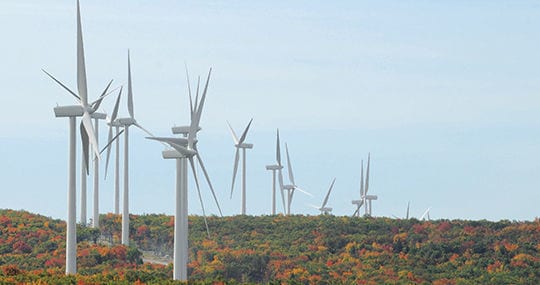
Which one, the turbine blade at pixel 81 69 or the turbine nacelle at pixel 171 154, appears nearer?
the turbine nacelle at pixel 171 154

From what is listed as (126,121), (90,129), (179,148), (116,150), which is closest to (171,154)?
(179,148)

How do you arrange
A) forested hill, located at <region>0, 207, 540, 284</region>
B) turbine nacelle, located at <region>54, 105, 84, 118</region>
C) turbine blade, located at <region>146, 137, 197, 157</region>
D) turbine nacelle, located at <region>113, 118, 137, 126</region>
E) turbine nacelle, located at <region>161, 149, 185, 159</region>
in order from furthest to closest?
turbine nacelle, located at <region>113, 118, 137, 126</region>, forested hill, located at <region>0, 207, 540, 284</region>, turbine nacelle, located at <region>54, 105, 84, 118</region>, turbine nacelle, located at <region>161, 149, 185, 159</region>, turbine blade, located at <region>146, 137, 197, 157</region>

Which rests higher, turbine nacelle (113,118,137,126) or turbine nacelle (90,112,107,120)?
turbine nacelle (90,112,107,120)

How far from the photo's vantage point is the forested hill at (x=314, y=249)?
8281 centimetres

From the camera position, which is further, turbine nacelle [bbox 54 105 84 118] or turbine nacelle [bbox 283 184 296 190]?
turbine nacelle [bbox 283 184 296 190]

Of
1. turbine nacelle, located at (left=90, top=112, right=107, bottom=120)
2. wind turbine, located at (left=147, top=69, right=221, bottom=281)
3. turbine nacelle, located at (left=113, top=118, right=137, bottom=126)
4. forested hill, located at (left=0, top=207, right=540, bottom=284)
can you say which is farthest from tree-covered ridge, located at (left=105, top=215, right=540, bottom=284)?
wind turbine, located at (left=147, top=69, right=221, bottom=281)

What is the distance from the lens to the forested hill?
82.8 metres

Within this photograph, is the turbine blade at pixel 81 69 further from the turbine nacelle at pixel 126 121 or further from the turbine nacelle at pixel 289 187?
the turbine nacelle at pixel 289 187

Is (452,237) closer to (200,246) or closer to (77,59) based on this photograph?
(200,246)

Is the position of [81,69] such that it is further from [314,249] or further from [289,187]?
[289,187]

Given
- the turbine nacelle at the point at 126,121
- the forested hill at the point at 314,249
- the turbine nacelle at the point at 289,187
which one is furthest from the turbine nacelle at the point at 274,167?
the turbine nacelle at the point at 126,121

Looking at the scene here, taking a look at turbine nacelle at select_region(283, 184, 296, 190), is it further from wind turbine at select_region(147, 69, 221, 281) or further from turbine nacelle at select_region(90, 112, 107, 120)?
wind turbine at select_region(147, 69, 221, 281)

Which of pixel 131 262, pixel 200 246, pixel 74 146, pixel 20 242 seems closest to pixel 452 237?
pixel 200 246

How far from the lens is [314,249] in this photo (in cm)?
9612
